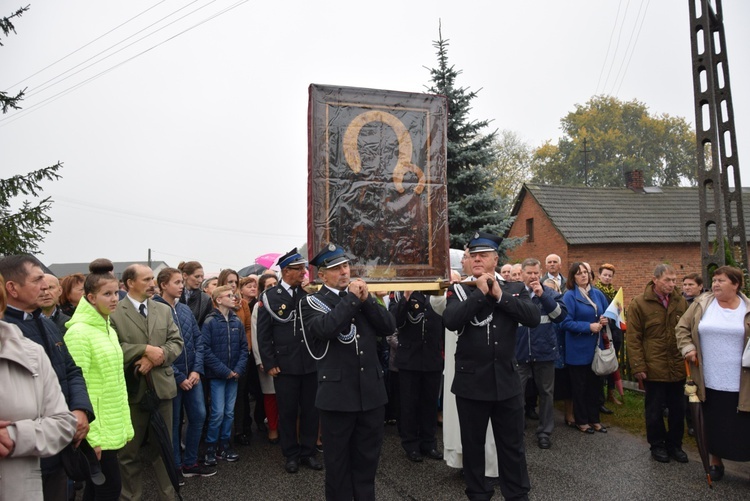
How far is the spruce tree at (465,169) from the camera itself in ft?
39.7

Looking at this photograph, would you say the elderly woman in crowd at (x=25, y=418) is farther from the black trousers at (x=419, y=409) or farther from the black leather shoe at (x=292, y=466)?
the black trousers at (x=419, y=409)

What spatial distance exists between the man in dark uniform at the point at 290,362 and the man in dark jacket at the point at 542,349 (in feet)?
8.35

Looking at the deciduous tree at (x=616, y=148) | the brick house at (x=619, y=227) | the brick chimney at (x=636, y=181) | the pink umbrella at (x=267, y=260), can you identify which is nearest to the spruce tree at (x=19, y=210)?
the pink umbrella at (x=267, y=260)

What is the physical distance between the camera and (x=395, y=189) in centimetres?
457

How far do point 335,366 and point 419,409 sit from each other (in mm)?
2372

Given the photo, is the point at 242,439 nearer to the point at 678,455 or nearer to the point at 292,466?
the point at 292,466

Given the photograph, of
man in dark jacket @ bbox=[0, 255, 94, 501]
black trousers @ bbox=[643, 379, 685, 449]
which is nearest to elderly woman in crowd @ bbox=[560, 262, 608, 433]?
black trousers @ bbox=[643, 379, 685, 449]

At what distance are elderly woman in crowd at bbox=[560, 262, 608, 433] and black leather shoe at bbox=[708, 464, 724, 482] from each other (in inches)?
61.0

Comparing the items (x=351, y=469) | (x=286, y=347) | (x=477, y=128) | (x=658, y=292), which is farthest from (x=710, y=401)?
(x=477, y=128)

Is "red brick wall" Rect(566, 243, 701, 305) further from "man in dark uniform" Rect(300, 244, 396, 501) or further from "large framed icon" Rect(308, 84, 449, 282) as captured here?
"man in dark uniform" Rect(300, 244, 396, 501)

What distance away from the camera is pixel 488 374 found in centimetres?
414

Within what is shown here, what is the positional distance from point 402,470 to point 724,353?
322 centimetres

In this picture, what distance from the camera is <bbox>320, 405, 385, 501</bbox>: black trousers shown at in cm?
382

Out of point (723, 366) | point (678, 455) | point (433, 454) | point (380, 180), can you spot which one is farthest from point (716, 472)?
point (380, 180)
